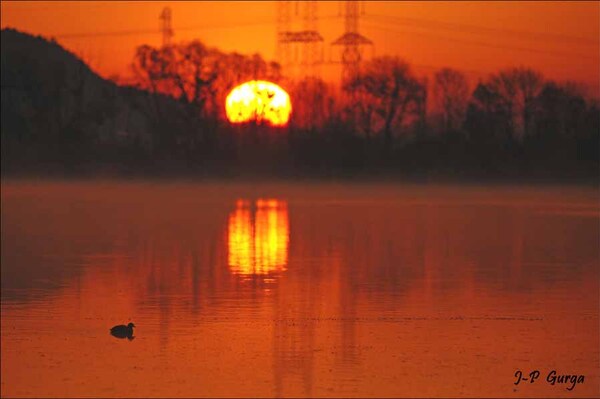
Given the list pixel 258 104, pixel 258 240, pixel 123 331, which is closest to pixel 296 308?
pixel 123 331

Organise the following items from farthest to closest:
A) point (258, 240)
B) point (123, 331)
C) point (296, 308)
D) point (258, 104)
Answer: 1. point (258, 104)
2. point (258, 240)
3. point (296, 308)
4. point (123, 331)

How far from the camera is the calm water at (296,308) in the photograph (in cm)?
1070

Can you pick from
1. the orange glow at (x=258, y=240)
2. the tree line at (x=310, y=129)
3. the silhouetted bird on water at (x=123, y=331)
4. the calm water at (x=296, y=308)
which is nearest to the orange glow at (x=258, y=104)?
the tree line at (x=310, y=129)

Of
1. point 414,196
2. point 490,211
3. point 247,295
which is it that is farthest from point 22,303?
point 414,196

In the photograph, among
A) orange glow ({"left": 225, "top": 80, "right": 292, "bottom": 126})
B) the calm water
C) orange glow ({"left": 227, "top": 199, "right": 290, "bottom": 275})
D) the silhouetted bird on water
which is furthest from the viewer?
orange glow ({"left": 225, "top": 80, "right": 292, "bottom": 126})

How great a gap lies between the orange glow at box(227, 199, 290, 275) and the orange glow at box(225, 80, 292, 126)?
2480 centimetres

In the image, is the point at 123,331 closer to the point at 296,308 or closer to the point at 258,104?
the point at 296,308

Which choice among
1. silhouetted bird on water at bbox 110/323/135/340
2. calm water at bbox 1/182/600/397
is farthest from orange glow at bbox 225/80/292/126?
silhouetted bird on water at bbox 110/323/135/340

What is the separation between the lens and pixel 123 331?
40.8 feet

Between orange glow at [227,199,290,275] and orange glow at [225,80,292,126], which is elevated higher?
orange glow at [225,80,292,126]

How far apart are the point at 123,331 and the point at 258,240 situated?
13298mm

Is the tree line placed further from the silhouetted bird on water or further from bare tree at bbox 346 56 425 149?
the silhouetted bird on water

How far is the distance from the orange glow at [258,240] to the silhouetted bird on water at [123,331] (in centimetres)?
616

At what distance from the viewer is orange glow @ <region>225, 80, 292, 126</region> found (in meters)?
64.9
